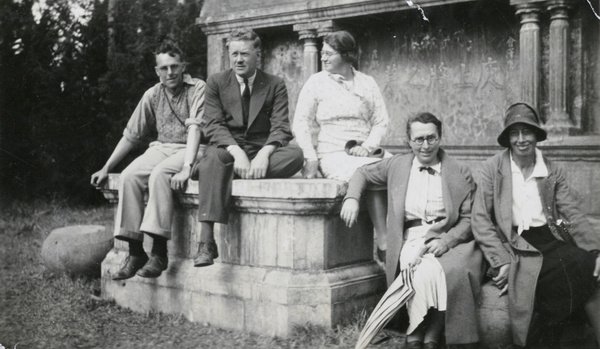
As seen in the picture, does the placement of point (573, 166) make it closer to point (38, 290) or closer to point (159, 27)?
point (38, 290)

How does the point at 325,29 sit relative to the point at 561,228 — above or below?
above

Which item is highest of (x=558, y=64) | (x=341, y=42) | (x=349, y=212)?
(x=558, y=64)

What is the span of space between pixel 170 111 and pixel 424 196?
7.18ft

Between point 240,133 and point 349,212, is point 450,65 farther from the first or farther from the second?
point 349,212

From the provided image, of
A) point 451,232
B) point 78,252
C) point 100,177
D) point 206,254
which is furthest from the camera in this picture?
point 78,252

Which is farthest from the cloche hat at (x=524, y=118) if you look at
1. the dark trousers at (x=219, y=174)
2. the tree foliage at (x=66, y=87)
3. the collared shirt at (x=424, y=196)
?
the tree foliage at (x=66, y=87)

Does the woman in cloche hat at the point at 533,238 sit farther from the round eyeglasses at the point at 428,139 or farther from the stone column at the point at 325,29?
the stone column at the point at 325,29

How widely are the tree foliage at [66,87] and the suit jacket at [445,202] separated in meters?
7.00

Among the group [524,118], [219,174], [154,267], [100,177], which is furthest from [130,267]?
[524,118]

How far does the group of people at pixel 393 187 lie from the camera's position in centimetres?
364

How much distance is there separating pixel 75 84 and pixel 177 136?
5689 mm

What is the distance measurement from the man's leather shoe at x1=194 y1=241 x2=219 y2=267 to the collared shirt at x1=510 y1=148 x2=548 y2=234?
6.18 ft

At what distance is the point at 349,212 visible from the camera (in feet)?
13.0

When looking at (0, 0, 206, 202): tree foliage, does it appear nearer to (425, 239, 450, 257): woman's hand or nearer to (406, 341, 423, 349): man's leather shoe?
(425, 239, 450, 257): woman's hand
